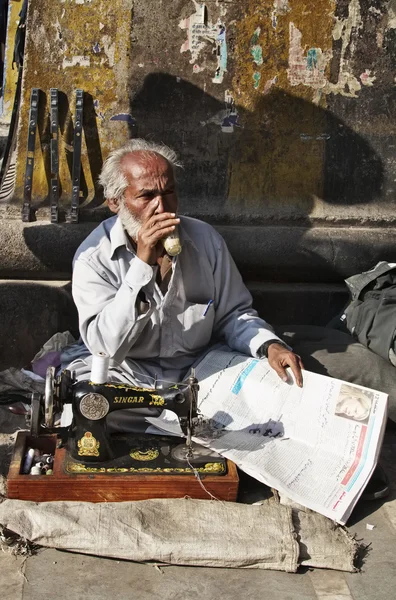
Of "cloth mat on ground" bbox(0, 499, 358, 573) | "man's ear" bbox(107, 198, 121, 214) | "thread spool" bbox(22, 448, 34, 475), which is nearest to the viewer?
"cloth mat on ground" bbox(0, 499, 358, 573)

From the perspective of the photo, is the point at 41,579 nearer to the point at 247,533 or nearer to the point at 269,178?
the point at 247,533

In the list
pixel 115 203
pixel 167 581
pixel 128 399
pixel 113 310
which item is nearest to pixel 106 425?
pixel 128 399

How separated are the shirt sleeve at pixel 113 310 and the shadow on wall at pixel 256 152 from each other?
1.22m

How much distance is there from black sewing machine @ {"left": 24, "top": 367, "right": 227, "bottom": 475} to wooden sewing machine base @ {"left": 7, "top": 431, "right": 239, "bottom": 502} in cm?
3

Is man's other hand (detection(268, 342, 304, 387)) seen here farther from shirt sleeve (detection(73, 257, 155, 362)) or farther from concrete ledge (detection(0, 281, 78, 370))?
concrete ledge (detection(0, 281, 78, 370))

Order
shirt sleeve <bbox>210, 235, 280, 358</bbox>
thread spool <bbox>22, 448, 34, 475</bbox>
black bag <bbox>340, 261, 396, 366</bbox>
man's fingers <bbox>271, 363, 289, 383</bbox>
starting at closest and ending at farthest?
thread spool <bbox>22, 448, 34, 475</bbox> < man's fingers <bbox>271, 363, 289, 383</bbox> < shirt sleeve <bbox>210, 235, 280, 358</bbox> < black bag <bbox>340, 261, 396, 366</bbox>

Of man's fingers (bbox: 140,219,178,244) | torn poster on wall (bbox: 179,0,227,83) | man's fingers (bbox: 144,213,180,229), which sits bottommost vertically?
man's fingers (bbox: 140,219,178,244)

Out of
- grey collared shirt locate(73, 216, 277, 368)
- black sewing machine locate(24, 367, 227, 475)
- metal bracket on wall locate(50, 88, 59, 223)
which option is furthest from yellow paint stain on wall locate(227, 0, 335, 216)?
black sewing machine locate(24, 367, 227, 475)

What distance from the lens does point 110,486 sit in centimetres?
323

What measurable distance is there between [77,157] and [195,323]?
55.8 inches

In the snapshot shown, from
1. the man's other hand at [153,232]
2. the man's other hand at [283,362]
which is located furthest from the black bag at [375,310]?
the man's other hand at [153,232]

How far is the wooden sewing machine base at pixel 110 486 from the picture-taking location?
3205 millimetres

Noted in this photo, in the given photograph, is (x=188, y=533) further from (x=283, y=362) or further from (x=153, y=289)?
(x=153, y=289)

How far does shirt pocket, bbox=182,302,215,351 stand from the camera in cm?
384
